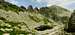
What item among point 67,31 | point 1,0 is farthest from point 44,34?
point 1,0

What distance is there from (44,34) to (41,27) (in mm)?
18619

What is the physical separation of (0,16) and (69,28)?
39.3 metres

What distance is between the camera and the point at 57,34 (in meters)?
54.0

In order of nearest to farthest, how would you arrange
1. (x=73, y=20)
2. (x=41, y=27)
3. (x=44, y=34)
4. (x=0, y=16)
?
(x=73, y=20), (x=44, y=34), (x=41, y=27), (x=0, y=16)

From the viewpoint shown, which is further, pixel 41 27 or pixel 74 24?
pixel 41 27

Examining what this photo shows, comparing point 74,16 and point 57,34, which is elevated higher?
point 74,16

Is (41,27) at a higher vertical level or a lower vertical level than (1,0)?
lower

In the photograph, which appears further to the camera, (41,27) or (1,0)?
(1,0)

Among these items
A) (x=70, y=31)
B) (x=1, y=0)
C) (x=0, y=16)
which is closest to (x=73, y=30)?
(x=70, y=31)

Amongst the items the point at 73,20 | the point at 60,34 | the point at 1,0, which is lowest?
the point at 60,34

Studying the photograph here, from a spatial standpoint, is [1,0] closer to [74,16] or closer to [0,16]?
[0,16]

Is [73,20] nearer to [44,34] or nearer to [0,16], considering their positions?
[44,34]

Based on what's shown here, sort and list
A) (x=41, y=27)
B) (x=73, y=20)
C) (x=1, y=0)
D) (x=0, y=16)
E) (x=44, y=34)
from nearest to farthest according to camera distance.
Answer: (x=73, y=20) < (x=44, y=34) < (x=41, y=27) < (x=0, y=16) < (x=1, y=0)

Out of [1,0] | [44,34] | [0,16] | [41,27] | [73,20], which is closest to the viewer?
[73,20]
